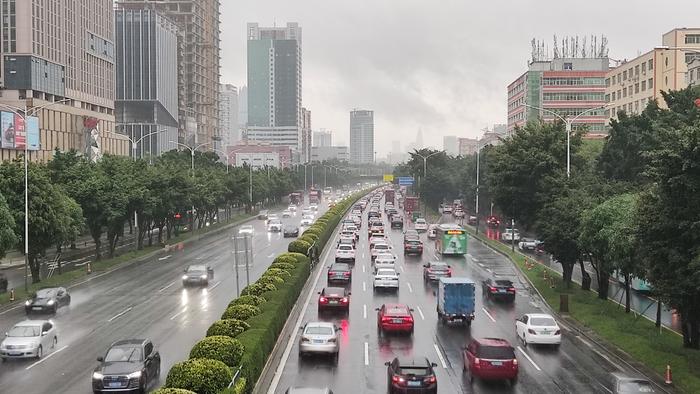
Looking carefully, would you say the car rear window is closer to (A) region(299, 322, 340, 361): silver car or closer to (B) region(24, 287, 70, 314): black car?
(A) region(299, 322, 340, 361): silver car

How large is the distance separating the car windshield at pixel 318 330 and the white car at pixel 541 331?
28.1 ft

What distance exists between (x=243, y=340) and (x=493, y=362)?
7839mm

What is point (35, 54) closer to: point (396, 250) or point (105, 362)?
point (396, 250)

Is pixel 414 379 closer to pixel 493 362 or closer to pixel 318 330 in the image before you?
pixel 493 362

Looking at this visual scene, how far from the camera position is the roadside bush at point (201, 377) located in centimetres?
1797

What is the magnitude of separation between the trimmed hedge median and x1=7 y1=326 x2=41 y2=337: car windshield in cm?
734

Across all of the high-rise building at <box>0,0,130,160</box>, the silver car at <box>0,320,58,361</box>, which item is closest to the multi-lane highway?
the silver car at <box>0,320,58,361</box>

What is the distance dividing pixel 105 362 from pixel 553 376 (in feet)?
48.0

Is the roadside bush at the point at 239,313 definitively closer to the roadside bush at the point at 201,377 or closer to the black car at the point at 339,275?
the roadside bush at the point at 201,377

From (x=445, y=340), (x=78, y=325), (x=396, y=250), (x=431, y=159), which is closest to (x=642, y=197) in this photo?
(x=445, y=340)

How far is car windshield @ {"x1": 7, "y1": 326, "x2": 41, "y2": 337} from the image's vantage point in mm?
28609

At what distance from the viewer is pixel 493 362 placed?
938 inches

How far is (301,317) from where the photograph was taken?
36344 millimetres

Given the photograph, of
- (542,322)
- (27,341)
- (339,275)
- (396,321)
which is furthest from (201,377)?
(339,275)
